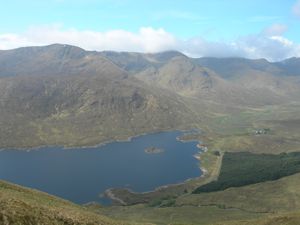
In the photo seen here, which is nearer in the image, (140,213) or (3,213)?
(3,213)

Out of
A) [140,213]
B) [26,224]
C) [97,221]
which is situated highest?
[26,224]

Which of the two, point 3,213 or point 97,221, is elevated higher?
point 3,213

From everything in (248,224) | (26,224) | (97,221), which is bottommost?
(248,224)

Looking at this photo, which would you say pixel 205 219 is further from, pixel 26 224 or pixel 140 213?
pixel 26 224

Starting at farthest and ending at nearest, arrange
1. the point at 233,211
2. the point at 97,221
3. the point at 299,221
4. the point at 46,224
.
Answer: the point at 233,211 < the point at 299,221 < the point at 97,221 < the point at 46,224

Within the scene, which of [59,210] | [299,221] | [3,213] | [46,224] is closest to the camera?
[3,213]

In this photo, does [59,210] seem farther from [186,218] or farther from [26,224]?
[186,218]

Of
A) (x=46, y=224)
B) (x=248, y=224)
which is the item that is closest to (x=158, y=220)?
(x=248, y=224)

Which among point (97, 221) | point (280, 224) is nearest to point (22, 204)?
point (97, 221)

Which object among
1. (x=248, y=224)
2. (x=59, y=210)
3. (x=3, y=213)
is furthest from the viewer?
(x=248, y=224)
